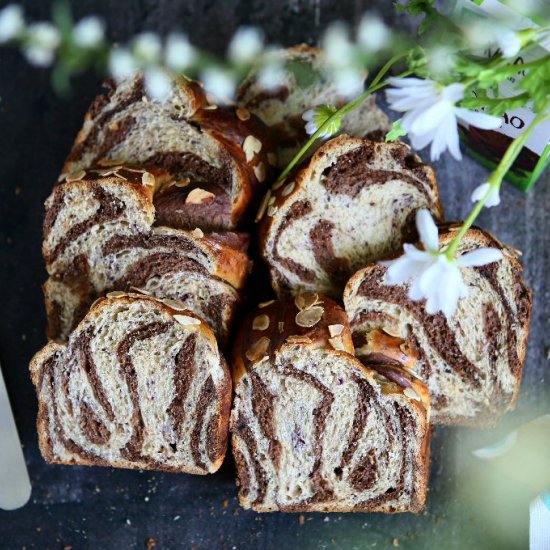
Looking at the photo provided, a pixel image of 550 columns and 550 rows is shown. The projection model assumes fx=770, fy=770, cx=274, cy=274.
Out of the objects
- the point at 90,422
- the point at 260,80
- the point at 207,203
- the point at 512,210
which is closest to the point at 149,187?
the point at 207,203

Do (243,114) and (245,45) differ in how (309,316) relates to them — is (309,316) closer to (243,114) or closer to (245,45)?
(243,114)

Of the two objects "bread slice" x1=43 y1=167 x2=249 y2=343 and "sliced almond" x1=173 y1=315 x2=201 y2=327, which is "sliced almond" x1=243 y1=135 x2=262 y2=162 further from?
"sliced almond" x1=173 y1=315 x2=201 y2=327

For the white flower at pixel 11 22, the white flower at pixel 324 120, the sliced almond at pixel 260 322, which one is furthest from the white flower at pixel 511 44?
the white flower at pixel 11 22

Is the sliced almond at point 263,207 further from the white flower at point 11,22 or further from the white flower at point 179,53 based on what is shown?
the white flower at point 11,22

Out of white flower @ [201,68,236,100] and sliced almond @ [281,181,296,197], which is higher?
white flower @ [201,68,236,100]

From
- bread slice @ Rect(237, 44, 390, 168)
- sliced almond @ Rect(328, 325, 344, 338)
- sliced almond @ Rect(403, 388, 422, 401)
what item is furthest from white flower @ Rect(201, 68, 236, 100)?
sliced almond @ Rect(403, 388, 422, 401)

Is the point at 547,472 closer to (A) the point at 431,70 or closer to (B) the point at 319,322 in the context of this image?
(B) the point at 319,322
